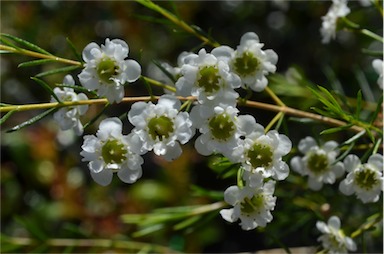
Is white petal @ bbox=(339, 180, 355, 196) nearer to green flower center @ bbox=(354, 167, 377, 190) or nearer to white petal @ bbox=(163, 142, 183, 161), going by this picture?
green flower center @ bbox=(354, 167, 377, 190)

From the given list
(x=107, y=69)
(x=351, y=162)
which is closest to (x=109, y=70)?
(x=107, y=69)

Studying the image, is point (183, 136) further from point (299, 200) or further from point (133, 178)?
point (299, 200)

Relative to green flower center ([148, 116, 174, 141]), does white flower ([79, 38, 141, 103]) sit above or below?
above

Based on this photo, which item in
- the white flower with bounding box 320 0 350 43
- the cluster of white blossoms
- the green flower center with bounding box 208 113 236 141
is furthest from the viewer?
the white flower with bounding box 320 0 350 43

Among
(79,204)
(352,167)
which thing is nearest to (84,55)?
(352,167)

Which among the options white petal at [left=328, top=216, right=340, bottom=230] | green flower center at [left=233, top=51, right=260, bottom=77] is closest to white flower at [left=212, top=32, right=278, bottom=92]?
green flower center at [left=233, top=51, right=260, bottom=77]

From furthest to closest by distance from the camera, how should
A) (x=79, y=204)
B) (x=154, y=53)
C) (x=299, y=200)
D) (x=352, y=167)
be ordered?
1. (x=154, y=53)
2. (x=79, y=204)
3. (x=299, y=200)
4. (x=352, y=167)
